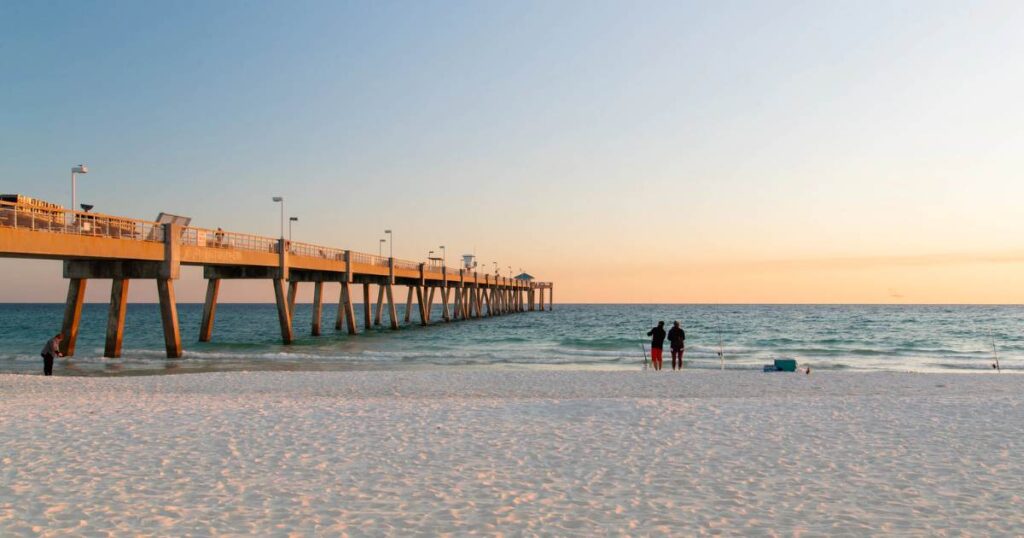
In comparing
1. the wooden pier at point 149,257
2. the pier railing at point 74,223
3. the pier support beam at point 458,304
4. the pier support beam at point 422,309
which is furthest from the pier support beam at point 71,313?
the pier support beam at point 458,304

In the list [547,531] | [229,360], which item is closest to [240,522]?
[547,531]

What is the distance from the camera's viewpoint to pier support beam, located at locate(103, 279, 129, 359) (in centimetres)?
2602

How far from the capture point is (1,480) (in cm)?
678

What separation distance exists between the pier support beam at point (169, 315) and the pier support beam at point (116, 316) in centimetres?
135

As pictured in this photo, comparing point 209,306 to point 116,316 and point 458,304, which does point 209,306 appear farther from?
point 458,304

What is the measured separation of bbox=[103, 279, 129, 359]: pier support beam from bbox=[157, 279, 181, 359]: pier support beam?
4.44ft

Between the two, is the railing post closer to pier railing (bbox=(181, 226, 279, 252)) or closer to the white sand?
pier railing (bbox=(181, 226, 279, 252))

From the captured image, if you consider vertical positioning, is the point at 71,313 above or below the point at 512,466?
above

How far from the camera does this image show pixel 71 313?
2678 cm

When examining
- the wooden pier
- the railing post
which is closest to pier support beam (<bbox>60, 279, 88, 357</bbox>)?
the wooden pier

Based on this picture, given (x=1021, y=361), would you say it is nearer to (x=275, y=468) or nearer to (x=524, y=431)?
(x=524, y=431)

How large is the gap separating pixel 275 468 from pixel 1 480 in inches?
98.1

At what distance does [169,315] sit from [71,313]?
12.7ft

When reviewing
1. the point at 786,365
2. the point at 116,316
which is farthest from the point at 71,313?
the point at 786,365
